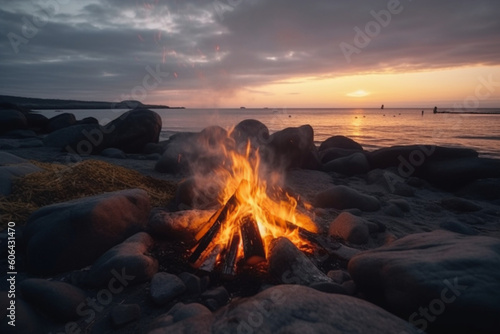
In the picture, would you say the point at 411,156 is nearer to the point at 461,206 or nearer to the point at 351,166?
the point at 351,166

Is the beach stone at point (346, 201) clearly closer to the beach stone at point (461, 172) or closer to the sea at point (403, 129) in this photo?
the beach stone at point (461, 172)

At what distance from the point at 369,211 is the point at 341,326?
591 cm

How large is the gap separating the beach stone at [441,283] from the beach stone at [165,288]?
7.62ft

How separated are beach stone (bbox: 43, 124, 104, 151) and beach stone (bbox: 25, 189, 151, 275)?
1271cm

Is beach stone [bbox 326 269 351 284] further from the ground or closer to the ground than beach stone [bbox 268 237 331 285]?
closer to the ground

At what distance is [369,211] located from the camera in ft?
26.1

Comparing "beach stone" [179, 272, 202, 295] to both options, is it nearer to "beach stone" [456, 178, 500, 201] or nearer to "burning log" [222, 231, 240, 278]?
"burning log" [222, 231, 240, 278]

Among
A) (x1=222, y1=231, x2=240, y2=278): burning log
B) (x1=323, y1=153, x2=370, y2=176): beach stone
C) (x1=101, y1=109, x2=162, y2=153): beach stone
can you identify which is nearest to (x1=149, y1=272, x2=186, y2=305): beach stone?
(x1=222, y1=231, x2=240, y2=278): burning log

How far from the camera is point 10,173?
679 cm

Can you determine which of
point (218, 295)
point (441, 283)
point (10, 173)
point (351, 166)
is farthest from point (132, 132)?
point (441, 283)

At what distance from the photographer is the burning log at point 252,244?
4.41 meters

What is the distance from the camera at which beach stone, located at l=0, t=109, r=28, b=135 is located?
25203mm

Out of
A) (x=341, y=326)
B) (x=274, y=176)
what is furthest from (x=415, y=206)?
(x=341, y=326)

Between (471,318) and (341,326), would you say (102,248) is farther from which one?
(471,318)
